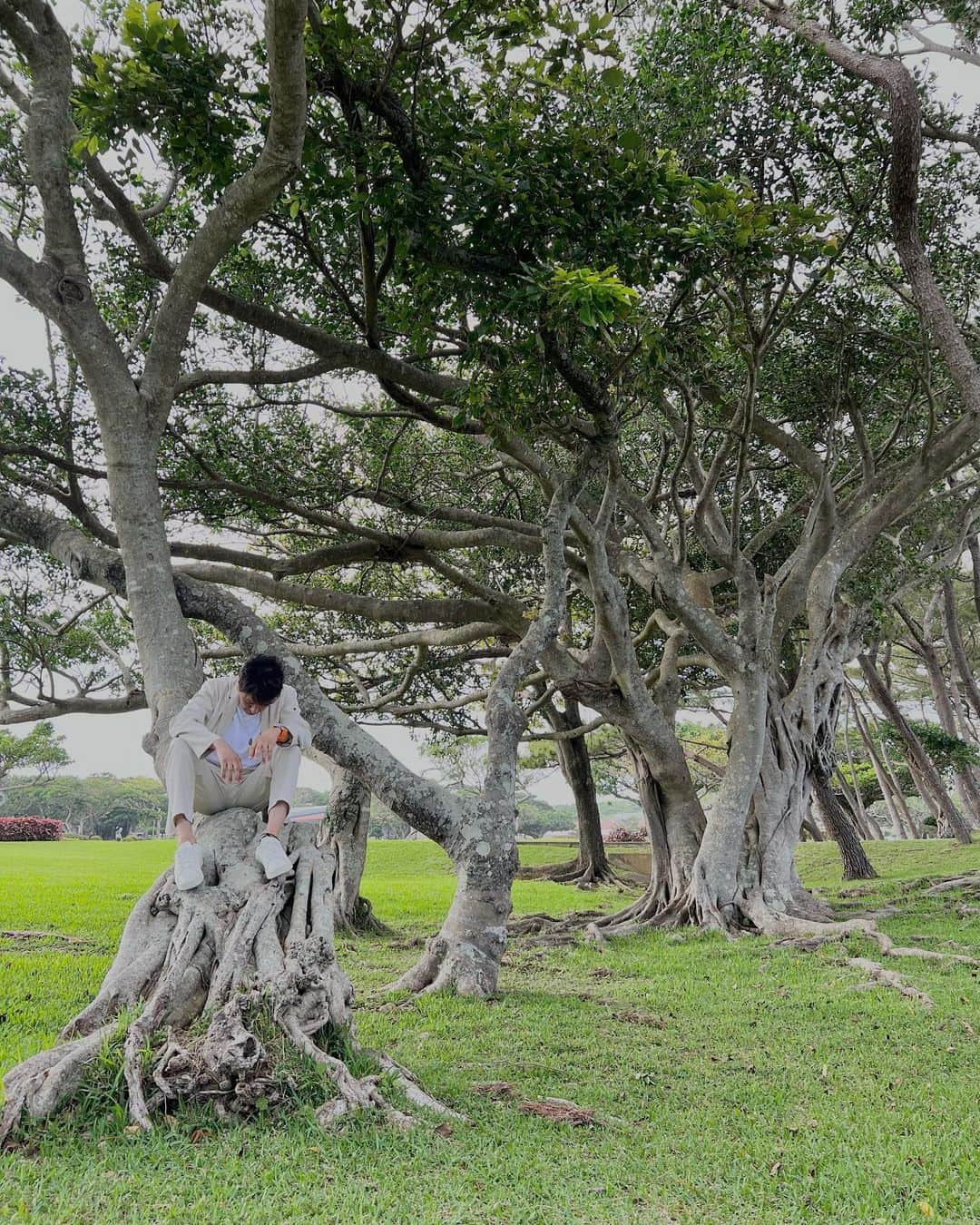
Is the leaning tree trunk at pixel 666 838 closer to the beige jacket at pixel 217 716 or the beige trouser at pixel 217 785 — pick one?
the beige trouser at pixel 217 785

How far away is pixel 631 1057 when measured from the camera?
175 inches

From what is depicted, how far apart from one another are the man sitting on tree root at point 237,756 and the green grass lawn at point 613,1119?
1.30 meters

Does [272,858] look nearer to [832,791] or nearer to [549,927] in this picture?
[549,927]

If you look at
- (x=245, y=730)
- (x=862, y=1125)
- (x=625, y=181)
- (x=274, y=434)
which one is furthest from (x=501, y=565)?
(x=862, y=1125)

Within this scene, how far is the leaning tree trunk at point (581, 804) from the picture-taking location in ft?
49.8

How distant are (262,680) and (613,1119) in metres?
2.60

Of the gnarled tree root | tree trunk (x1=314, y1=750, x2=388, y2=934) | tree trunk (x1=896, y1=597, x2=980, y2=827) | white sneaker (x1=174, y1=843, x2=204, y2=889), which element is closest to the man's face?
the gnarled tree root

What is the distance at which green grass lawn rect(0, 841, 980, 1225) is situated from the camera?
2.64m

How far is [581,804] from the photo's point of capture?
15781mm

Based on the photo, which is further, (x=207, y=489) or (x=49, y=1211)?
(x=207, y=489)

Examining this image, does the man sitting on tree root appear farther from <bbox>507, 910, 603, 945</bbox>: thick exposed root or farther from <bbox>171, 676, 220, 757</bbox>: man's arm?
<bbox>507, 910, 603, 945</bbox>: thick exposed root

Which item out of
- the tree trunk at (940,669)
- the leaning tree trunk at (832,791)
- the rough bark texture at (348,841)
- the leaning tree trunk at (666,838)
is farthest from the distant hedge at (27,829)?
the tree trunk at (940,669)

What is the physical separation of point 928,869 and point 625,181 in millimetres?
13643

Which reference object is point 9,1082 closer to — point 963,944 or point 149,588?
point 149,588
